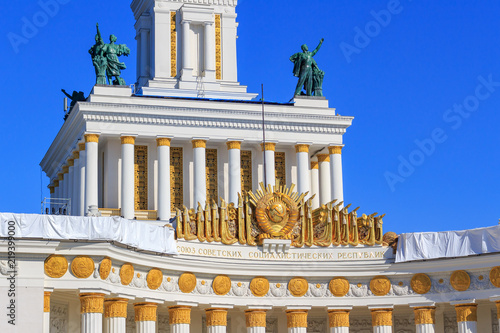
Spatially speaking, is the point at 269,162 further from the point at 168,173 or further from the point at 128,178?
the point at 128,178

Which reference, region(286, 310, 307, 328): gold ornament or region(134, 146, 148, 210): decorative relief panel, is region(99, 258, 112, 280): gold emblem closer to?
region(286, 310, 307, 328): gold ornament

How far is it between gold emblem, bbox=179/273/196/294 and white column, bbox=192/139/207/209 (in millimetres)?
10153

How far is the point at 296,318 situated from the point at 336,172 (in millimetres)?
12681

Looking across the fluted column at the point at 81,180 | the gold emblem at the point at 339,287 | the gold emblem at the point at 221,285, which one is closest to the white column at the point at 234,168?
the fluted column at the point at 81,180

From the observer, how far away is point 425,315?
4681cm

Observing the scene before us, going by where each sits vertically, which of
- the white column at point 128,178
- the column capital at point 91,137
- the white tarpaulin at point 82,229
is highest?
the column capital at point 91,137

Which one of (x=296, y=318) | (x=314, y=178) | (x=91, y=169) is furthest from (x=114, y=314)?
(x=314, y=178)

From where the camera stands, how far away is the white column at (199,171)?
54312mm

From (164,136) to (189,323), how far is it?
13669 millimetres

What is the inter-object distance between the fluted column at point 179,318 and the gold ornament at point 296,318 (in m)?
5.19

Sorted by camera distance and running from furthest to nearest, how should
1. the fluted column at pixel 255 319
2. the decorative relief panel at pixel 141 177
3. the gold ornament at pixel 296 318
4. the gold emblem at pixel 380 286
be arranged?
the decorative relief panel at pixel 141 177 < the gold emblem at pixel 380 286 < the gold ornament at pixel 296 318 < the fluted column at pixel 255 319

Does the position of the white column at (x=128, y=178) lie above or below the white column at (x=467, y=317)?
above

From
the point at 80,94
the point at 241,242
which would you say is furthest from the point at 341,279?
the point at 80,94

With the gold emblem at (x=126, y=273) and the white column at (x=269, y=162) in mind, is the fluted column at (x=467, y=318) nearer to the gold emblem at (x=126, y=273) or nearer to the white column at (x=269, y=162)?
the white column at (x=269, y=162)
